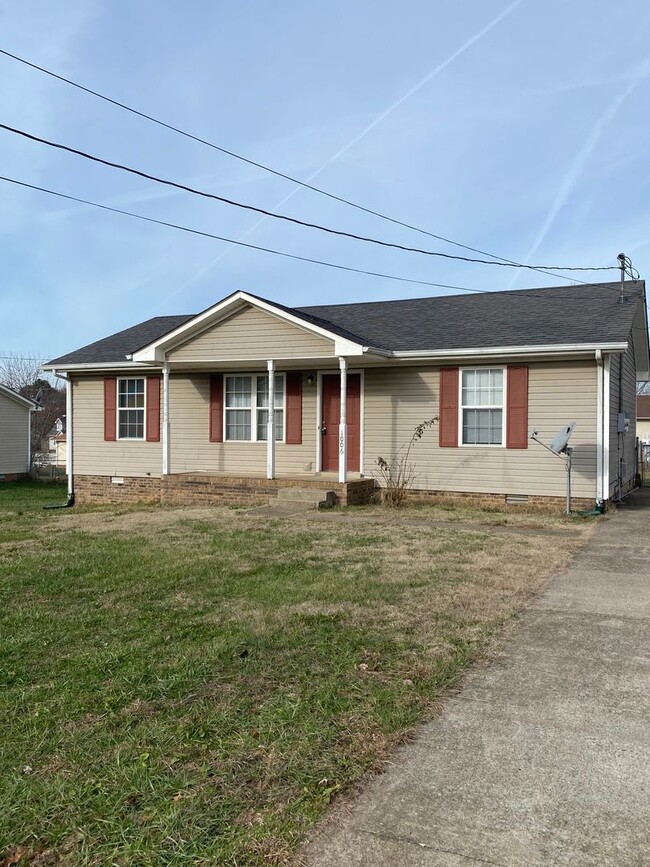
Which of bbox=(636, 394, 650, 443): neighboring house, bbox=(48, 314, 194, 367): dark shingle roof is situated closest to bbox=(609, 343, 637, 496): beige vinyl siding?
bbox=(48, 314, 194, 367): dark shingle roof

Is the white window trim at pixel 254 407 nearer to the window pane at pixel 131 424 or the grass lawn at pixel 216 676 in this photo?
the window pane at pixel 131 424

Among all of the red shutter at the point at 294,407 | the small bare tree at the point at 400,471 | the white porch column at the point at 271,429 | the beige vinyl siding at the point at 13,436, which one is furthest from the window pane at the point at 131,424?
the beige vinyl siding at the point at 13,436

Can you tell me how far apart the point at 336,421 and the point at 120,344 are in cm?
642

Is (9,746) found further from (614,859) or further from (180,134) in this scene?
(180,134)

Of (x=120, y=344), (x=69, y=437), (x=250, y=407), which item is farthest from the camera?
(x=120, y=344)

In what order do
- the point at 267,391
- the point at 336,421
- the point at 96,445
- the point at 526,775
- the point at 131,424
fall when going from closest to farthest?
the point at 526,775 → the point at 336,421 → the point at 267,391 → the point at 131,424 → the point at 96,445

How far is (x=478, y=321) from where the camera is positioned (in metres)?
13.7

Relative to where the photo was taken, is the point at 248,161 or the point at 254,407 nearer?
the point at 248,161

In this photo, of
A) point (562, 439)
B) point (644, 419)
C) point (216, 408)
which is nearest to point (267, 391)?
point (216, 408)

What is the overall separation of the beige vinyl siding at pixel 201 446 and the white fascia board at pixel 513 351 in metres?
3.44

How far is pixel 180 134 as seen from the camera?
1064cm

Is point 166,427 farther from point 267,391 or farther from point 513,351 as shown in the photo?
point 513,351

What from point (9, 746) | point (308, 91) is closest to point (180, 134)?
point (308, 91)

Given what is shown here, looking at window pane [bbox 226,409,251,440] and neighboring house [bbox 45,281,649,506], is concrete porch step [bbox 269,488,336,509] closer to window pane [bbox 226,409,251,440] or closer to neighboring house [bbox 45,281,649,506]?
neighboring house [bbox 45,281,649,506]
